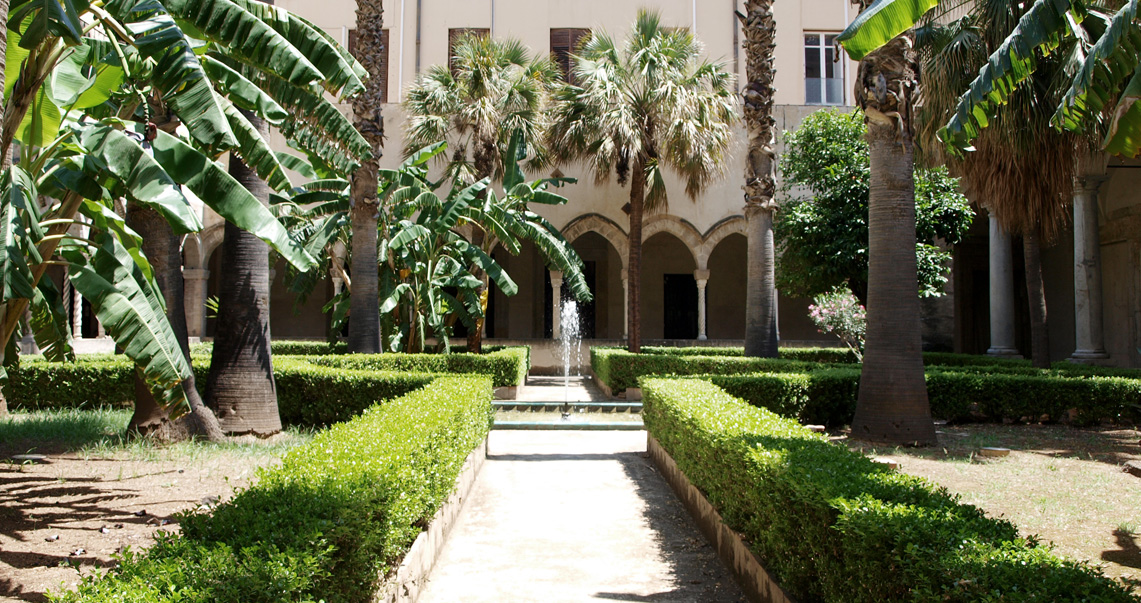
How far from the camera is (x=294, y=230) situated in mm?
16234

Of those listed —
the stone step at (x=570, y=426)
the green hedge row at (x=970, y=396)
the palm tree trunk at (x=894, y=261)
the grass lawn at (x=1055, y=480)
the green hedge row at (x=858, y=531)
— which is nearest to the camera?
the green hedge row at (x=858, y=531)

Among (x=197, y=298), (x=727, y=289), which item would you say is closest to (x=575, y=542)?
(x=197, y=298)

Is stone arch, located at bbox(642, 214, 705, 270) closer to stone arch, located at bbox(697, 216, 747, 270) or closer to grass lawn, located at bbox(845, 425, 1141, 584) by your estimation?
stone arch, located at bbox(697, 216, 747, 270)

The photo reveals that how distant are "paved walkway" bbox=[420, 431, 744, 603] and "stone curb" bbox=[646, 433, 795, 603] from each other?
78mm

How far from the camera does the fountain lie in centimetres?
1571

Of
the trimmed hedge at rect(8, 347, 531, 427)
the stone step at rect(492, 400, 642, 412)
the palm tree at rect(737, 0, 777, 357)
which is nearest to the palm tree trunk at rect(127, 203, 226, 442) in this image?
the trimmed hedge at rect(8, 347, 531, 427)

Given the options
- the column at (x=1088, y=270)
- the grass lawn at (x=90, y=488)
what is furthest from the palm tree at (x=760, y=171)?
the grass lawn at (x=90, y=488)

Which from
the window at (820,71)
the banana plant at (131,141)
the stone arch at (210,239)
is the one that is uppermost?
the window at (820,71)

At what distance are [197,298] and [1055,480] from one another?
20.9 meters

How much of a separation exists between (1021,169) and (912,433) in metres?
5.97

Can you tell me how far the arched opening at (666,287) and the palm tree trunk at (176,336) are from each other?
63.7 ft

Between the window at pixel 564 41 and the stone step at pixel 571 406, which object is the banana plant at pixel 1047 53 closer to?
the stone step at pixel 571 406

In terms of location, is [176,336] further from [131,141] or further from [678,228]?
[678,228]

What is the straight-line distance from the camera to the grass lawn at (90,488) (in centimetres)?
425
